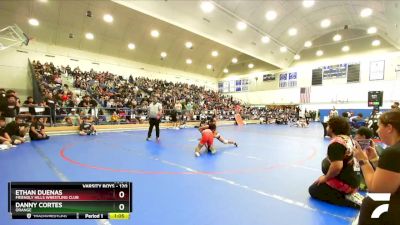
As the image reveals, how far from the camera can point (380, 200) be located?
154 centimetres

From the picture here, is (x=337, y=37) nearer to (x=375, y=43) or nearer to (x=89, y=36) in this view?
(x=375, y=43)

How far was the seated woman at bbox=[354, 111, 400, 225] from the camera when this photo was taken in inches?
56.9

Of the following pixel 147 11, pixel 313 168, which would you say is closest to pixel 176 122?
pixel 147 11

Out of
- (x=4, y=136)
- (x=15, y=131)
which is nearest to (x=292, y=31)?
(x=15, y=131)

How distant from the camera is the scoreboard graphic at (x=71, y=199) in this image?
173 centimetres

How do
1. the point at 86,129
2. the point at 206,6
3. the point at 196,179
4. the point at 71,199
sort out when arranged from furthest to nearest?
the point at 206,6 < the point at 86,129 < the point at 196,179 < the point at 71,199

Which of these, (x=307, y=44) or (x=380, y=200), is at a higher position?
(x=307, y=44)

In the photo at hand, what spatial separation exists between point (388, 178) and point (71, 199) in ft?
7.30

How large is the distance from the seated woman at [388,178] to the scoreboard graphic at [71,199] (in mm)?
1732

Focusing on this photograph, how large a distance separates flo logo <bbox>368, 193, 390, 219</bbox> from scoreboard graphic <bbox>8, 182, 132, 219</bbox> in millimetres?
1739

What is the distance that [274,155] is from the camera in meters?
6.64

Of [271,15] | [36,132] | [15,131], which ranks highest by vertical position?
[271,15]

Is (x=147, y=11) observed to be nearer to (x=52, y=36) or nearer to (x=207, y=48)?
(x=52, y=36)

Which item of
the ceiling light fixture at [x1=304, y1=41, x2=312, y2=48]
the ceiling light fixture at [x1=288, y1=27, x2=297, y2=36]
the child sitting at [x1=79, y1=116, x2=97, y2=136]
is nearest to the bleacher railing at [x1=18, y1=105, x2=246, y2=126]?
the child sitting at [x1=79, y1=116, x2=97, y2=136]
